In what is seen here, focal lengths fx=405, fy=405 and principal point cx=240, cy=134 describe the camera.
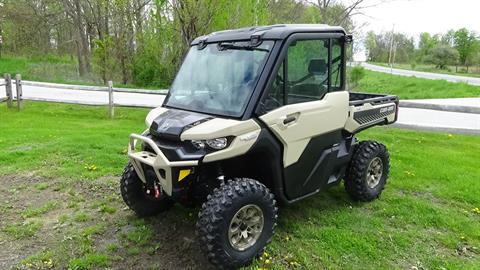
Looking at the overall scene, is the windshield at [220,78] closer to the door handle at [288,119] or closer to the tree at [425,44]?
the door handle at [288,119]

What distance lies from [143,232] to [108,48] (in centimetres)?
1536

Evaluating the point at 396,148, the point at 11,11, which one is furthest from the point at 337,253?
the point at 11,11

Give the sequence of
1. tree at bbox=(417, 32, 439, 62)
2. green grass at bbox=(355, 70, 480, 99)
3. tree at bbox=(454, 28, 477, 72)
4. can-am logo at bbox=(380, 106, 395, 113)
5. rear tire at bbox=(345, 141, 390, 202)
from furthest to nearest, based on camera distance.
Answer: tree at bbox=(417, 32, 439, 62), tree at bbox=(454, 28, 477, 72), green grass at bbox=(355, 70, 480, 99), can-am logo at bbox=(380, 106, 395, 113), rear tire at bbox=(345, 141, 390, 202)

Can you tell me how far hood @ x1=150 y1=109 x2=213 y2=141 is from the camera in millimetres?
3316

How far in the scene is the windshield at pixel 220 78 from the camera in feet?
11.4

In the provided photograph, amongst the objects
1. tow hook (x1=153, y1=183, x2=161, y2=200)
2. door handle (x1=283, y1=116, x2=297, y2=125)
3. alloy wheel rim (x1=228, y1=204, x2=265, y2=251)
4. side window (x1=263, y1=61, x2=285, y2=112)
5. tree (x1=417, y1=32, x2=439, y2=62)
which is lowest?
alloy wheel rim (x1=228, y1=204, x2=265, y2=251)

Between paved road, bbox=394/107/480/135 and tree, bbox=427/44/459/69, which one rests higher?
tree, bbox=427/44/459/69

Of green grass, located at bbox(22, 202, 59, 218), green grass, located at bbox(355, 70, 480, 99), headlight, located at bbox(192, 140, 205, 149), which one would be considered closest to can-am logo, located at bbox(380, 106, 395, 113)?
headlight, located at bbox(192, 140, 205, 149)

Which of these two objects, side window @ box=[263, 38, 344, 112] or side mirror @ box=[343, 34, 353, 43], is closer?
side window @ box=[263, 38, 344, 112]

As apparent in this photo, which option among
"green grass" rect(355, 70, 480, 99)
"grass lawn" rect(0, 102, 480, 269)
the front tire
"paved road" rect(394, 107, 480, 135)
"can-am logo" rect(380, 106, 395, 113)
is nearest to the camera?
the front tire

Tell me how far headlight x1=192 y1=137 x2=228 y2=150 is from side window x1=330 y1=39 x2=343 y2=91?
1.45 meters

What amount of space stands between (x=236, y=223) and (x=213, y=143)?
2.31ft

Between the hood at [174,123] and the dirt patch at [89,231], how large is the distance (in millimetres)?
1061

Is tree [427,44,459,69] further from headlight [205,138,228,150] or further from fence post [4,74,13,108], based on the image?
headlight [205,138,228,150]
